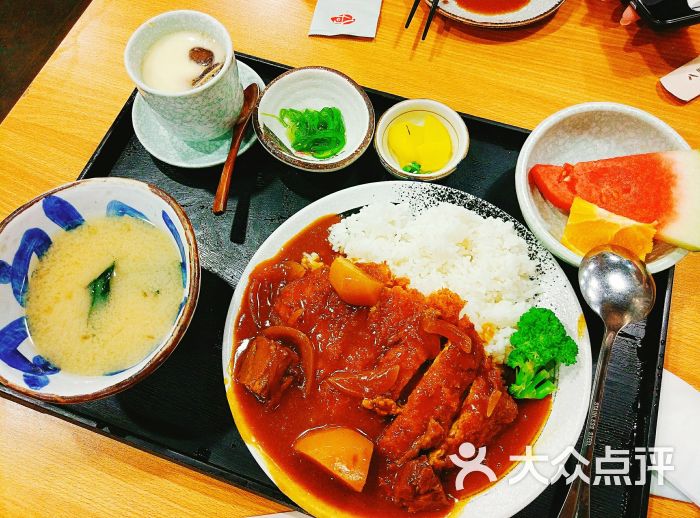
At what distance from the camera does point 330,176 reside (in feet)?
9.41

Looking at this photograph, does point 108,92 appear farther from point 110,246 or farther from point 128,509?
point 128,509

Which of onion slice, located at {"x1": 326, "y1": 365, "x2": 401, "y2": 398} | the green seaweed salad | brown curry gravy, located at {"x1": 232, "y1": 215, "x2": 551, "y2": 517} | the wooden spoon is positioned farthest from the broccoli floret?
the wooden spoon

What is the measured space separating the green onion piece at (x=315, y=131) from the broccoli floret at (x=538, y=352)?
4.50 ft

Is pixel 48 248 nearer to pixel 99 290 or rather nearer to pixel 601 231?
pixel 99 290

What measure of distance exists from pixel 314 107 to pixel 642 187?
1.82 meters

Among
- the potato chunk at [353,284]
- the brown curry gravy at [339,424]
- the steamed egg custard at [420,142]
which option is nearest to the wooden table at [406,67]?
the steamed egg custard at [420,142]

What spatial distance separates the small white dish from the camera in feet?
9.04

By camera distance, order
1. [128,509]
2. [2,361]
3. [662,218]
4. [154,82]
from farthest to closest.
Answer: [154,82], [662,218], [128,509], [2,361]

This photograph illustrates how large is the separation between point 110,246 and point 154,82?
931 millimetres

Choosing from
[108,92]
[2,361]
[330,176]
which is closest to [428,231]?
[330,176]

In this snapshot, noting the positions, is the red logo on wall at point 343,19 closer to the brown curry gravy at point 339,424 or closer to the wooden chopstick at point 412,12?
the wooden chopstick at point 412,12

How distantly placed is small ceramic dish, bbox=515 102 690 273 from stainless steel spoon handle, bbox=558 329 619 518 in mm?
449

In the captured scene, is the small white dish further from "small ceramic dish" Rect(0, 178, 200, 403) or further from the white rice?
the white rice

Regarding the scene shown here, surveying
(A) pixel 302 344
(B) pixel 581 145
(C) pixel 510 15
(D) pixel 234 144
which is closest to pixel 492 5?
(C) pixel 510 15
